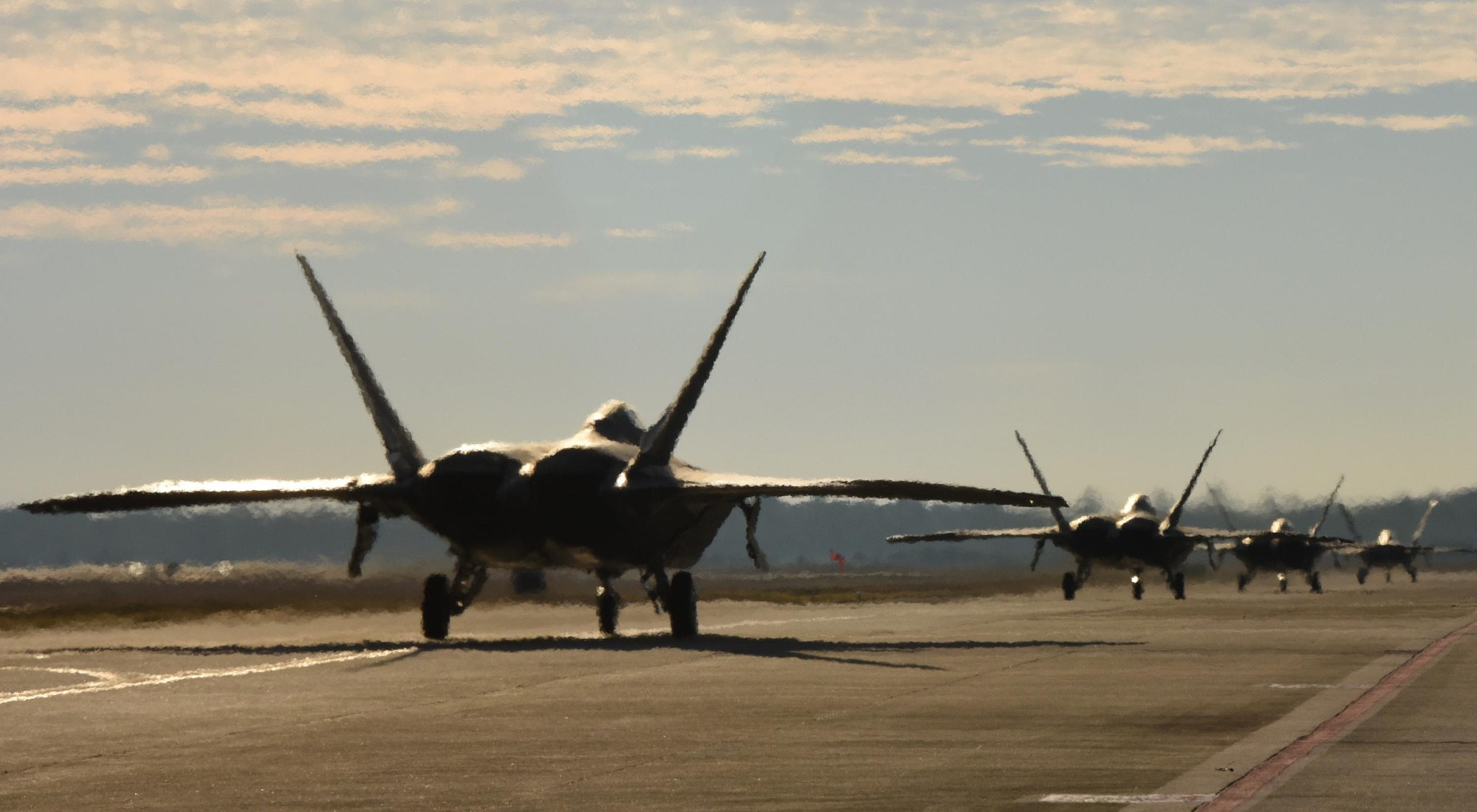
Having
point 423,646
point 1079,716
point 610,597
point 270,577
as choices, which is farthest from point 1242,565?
point 1079,716

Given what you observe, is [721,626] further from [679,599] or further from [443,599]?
[443,599]

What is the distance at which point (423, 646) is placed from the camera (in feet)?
A: 93.2

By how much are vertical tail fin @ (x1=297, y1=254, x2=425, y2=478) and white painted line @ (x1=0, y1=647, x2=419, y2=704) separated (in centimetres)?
409

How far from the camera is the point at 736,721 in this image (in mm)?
15734

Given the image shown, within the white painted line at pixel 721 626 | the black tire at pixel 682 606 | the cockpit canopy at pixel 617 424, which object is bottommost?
the white painted line at pixel 721 626

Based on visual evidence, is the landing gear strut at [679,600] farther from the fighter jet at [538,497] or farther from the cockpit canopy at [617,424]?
the cockpit canopy at [617,424]

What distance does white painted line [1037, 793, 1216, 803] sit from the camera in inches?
415

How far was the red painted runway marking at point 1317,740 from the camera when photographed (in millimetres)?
10602

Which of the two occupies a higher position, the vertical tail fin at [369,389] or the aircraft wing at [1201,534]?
the vertical tail fin at [369,389]

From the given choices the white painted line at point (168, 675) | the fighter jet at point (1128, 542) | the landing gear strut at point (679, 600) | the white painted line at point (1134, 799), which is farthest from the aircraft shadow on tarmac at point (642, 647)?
the fighter jet at point (1128, 542)

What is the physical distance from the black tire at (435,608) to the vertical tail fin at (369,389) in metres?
2.10

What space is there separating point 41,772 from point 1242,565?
75.7m

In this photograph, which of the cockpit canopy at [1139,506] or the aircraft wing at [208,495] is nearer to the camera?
the aircraft wing at [208,495]

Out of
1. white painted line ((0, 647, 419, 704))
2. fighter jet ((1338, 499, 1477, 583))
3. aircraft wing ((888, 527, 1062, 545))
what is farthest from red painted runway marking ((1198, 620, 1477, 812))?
fighter jet ((1338, 499, 1477, 583))
